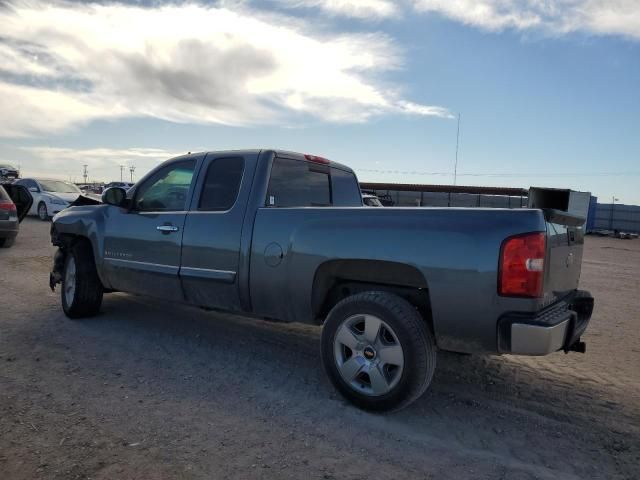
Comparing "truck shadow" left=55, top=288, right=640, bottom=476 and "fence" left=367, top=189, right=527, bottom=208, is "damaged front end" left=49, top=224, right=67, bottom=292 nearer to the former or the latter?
"truck shadow" left=55, top=288, right=640, bottom=476

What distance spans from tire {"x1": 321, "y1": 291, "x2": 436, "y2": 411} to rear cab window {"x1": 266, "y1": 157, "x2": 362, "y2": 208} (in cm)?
135

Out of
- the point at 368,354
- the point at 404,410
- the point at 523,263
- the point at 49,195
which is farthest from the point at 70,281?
the point at 49,195

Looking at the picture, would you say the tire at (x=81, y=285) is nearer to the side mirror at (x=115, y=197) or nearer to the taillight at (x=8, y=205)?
the side mirror at (x=115, y=197)

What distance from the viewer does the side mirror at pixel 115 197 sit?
5.32 meters

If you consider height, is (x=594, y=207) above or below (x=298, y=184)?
above

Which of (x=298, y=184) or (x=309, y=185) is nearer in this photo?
(x=298, y=184)

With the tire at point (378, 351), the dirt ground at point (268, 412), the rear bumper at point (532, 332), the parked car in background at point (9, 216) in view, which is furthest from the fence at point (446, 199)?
the rear bumper at point (532, 332)

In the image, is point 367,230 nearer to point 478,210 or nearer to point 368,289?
point 368,289

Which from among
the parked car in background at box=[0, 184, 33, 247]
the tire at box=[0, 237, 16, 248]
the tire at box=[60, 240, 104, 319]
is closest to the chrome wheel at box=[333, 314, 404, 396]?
the tire at box=[60, 240, 104, 319]

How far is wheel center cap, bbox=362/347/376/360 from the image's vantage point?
11.8 ft

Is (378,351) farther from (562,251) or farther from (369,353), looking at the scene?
(562,251)

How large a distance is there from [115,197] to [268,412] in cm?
301

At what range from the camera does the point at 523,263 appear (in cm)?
310

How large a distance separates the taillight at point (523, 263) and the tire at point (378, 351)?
68 centimetres
